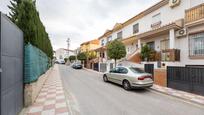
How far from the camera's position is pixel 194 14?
33.7ft

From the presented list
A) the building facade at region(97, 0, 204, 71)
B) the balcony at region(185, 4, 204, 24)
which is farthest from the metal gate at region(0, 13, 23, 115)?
the balcony at region(185, 4, 204, 24)

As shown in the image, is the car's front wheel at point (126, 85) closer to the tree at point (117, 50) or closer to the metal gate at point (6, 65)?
the tree at point (117, 50)

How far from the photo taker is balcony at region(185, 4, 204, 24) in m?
9.85

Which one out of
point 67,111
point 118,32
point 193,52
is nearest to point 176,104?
point 67,111

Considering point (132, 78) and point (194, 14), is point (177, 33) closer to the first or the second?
point (194, 14)

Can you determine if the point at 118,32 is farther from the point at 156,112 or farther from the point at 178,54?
the point at 156,112

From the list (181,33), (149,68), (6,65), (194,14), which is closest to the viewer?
(6,65)

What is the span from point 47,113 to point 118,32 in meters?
19.9

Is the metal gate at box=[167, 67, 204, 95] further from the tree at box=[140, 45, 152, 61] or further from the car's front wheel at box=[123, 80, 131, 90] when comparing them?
the tree at box=[140, 45, 152, 61]

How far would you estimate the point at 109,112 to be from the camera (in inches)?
206

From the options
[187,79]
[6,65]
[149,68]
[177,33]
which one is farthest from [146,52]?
[6,65]

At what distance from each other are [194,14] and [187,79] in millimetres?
5077

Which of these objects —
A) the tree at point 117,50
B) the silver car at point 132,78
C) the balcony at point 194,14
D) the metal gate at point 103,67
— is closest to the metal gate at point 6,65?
the silver car at point 132,78

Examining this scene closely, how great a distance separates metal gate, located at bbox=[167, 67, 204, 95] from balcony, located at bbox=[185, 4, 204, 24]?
13.3 ft
